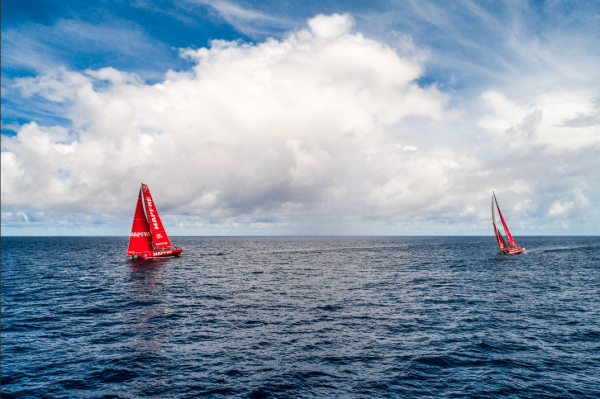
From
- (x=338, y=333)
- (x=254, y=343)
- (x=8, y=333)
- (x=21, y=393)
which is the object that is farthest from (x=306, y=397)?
(x=8, y=333)

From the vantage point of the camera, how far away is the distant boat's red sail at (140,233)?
8969cm

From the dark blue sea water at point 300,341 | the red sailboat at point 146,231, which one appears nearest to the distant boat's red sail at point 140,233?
the red sailboat at point 146,231

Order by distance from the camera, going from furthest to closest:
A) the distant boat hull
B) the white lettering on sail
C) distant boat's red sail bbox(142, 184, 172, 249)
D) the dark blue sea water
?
the distant boat hull, distant boat's red sail bbox(142, 184, 172, 249), the white lettering on sail, the dark blue sea water

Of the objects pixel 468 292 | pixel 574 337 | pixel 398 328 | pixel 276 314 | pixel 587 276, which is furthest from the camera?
pixel 587 276

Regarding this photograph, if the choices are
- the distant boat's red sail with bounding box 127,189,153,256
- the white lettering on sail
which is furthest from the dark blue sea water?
the white lettering on sail

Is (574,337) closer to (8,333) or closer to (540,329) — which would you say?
(540,329)

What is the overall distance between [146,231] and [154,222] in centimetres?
337

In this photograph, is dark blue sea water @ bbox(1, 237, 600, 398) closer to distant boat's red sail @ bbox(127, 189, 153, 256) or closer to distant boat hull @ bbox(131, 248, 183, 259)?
distant boat's red sail @ bbox(127, 189, 153, 256)

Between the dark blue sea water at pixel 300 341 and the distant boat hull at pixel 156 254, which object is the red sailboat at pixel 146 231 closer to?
the distant boat hull at pixel 156 254

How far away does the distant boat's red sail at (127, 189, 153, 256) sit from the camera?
89.7m

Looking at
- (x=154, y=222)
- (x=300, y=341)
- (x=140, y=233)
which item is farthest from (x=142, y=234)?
(x=300, y=341)

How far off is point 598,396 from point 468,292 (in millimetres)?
31234

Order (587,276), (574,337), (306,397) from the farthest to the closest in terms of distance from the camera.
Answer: (587,276), (574,337), (306,397)

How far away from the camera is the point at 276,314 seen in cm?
3812
